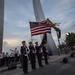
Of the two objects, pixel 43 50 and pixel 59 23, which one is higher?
pixel 59 23

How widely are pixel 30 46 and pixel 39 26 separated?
13064 millimetres

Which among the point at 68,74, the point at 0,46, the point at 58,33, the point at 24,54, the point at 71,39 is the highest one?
the point at 71,39

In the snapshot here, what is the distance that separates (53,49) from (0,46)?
19.5 metres

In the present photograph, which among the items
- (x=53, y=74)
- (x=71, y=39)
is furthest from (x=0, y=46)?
(x=71, y=39)

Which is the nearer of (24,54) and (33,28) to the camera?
(24,54)

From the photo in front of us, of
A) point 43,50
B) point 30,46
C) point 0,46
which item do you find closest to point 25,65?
point 30,46

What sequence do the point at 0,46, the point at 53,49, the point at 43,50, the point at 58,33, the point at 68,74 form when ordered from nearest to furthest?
the point at 68,74 < the point at 43,50 < the point at 0,46 < the point at 58,33 < the point at 53,49

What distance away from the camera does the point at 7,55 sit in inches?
882

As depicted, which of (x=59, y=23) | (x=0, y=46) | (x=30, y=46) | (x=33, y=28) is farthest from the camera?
A: (x=59, y=23)

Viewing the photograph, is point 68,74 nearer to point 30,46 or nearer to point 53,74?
point 53,74

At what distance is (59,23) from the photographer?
128 ft

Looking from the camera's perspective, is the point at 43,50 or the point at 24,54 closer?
the point at 24,54

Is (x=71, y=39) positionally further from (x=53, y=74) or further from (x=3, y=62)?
(x=53, y=74)

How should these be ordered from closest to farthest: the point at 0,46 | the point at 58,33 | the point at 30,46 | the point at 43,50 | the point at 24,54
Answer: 1. the point at 24,54
2. the point at 30,46
3. the point at 43,50
4. the point at 0,46
5. the point at 58,33
